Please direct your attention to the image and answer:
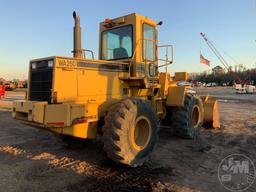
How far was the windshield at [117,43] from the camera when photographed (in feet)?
22.8

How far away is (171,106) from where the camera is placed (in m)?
8.38

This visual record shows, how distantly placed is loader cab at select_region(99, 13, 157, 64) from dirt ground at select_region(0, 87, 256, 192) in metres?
2.60

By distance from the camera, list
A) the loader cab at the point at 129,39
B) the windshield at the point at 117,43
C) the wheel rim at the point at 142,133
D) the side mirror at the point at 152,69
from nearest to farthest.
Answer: the wheel rim at the point at 142,133
the loader cab at the point at 129,39
the windshield at the point at 117,43
the side mirror at the point at 152,69

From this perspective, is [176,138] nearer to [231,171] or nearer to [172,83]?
[172,83]

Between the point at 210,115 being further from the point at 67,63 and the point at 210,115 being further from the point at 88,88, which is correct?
the point at 67,63

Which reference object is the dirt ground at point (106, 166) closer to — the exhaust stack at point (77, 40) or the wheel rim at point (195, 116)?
the wheel rim at point (195, 116)

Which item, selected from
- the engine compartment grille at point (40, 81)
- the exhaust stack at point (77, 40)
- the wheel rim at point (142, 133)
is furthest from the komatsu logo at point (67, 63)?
the wheel rim at point (142, 133)

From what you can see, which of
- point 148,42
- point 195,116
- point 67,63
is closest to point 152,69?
point 148,42

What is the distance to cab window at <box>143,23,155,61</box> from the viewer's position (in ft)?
23.3

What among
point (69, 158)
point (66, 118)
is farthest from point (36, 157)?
point (66, 118)

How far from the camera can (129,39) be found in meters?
6.93

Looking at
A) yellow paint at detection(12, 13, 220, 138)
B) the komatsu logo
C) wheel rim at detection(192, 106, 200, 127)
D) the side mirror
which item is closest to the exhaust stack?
yellow paint at detection(12, 13, 220, 138)

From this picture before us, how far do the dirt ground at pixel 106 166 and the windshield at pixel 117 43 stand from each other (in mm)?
2621

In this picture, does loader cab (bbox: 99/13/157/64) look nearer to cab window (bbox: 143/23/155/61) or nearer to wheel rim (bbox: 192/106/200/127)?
cab window (bbox: 143/23/155/61)
